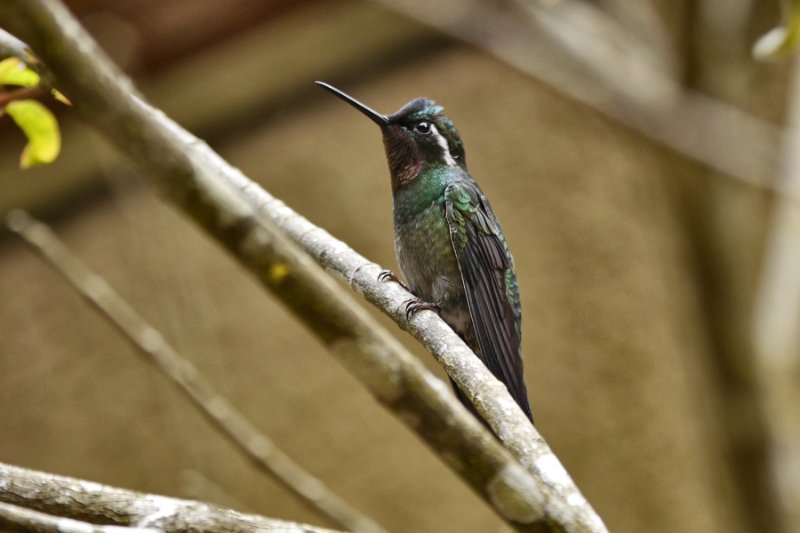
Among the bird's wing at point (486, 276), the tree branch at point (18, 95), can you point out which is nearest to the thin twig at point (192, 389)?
the tree branch at point (18, 95)

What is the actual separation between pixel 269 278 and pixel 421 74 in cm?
234

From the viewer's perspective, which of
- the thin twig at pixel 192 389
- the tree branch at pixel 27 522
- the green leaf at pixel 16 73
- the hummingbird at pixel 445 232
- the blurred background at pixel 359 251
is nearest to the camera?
the tree branch at pixel 27 522

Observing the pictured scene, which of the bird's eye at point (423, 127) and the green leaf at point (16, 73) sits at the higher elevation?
the bird's eye at point (423, 127)

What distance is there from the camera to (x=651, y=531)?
316 centimetres

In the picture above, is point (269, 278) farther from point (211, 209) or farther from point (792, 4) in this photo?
point (792, 4)

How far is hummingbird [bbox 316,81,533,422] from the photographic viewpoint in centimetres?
125

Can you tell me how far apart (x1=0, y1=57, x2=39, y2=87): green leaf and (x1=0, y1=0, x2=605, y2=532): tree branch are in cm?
17

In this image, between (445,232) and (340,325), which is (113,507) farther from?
(445,232)

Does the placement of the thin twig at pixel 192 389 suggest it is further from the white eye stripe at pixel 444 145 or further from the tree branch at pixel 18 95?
the white eye stripe at pixel 444 145

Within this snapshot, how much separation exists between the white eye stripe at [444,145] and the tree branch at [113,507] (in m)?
0.72

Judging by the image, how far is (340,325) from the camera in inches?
32.6

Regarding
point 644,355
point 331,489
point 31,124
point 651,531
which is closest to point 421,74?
point 644,355

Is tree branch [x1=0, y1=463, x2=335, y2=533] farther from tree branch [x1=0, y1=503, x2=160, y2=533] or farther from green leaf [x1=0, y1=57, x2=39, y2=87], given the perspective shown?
green leaf [x1=0, y1=57, x2=39, y2=87]

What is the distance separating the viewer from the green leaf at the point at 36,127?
1025 mm
